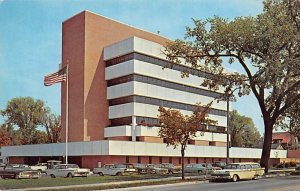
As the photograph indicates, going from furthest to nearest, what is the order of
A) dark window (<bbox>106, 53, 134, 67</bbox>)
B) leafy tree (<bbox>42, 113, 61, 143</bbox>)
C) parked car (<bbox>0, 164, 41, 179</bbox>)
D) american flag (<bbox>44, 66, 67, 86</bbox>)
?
leafy tree (<bbox>42, 113, 61, 143</bbox>) < dark window (<bbox>106, 53, 134, 67</bbox>) < american flag (<bbox>44, 66, 67, 86</bbox>) < parked car (<bbox>0, 164, 41, 179</bbox>)

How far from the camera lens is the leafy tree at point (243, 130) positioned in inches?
4353

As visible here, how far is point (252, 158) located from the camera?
290ft

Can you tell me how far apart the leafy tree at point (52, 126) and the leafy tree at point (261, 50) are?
56478mm

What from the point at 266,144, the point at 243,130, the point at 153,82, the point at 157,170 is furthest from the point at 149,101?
the point at 243,130

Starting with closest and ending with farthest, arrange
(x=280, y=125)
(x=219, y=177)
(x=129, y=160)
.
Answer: (x=219, y=177) → (x=280, y=125) → (x=129, y=160)

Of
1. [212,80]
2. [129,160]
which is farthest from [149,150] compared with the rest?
[212,80]

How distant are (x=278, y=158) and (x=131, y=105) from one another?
4089 cm

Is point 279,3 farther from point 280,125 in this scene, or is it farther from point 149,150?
point 149,150

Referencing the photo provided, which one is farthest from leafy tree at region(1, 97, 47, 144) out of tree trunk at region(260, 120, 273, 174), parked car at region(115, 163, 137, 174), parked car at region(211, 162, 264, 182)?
parked car at region(211, 162, 264, 182)

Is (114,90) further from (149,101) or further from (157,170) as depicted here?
(157,170)

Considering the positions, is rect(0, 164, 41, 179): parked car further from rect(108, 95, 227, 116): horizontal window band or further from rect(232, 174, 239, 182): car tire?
rect(108, 95, 227, 116): horizontal window band

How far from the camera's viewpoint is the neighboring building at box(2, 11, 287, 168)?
69000mm

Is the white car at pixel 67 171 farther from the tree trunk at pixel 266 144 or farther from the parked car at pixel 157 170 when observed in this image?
the tree trunk at pixel 266 144

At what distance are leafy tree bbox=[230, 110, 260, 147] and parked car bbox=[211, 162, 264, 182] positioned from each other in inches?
2841
